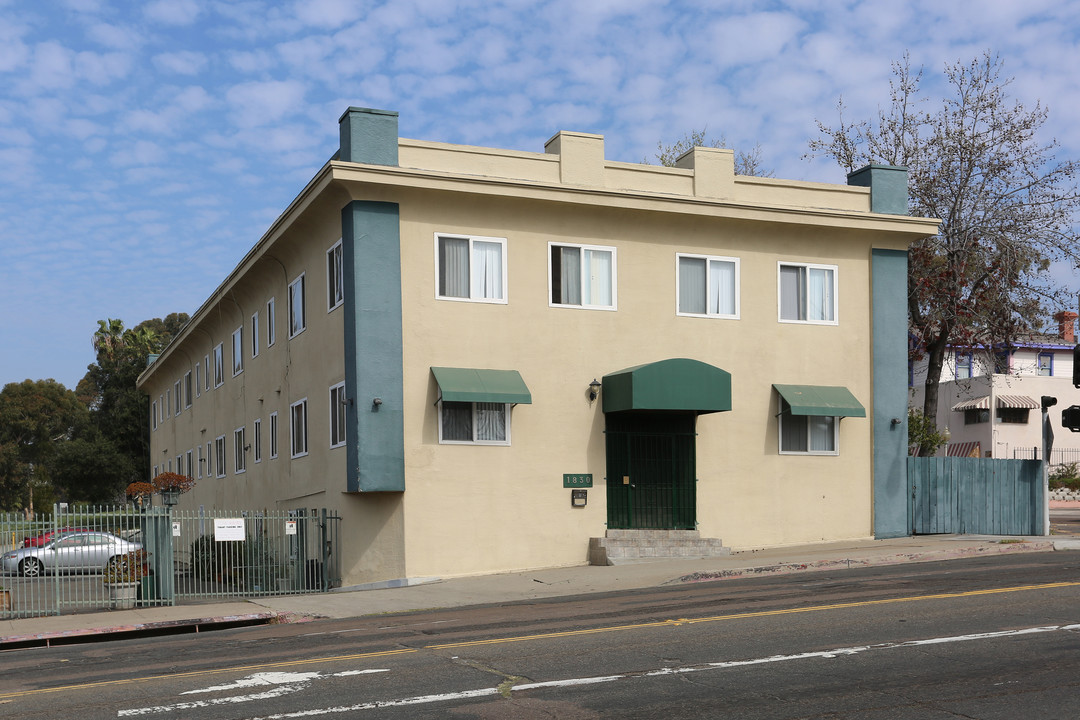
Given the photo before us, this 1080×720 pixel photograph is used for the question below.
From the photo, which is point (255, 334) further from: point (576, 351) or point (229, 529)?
point (576, 351)

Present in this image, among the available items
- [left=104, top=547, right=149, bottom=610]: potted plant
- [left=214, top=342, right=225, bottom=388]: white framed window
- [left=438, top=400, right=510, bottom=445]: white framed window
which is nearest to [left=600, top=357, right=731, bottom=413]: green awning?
[left=438, top=400, right=510, bottom=445]: white framed window

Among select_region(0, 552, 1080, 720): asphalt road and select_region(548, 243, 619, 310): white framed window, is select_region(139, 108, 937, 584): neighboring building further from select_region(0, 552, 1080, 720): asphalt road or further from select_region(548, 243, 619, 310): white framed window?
select_region(0, 552, 1080, 720): asphalt road

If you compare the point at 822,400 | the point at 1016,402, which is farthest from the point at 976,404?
the point at 822,400

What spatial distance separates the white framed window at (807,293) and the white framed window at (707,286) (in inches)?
44.3

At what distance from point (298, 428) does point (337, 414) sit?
3.58 metres

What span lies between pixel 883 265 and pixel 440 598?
43.4 feet

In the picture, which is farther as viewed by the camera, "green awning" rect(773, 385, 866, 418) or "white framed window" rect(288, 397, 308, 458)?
"white framed window" rect(288, 397, 308, 458)

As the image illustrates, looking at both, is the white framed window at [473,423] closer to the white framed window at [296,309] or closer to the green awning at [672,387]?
the green awning at [672,387]

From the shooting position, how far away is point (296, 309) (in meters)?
25.3

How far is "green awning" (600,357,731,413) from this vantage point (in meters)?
21.1

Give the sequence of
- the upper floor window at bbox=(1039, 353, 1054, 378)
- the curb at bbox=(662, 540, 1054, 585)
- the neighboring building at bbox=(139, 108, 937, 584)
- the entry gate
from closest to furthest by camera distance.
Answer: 1. the curb at bbox=(662, 540, 1054, 585)
2. the entry gate
3. the neighboring building at bbox=(139, 108, 937, 584)
4. the upper floor window at bbox=(1039, 353, 1054, 378)

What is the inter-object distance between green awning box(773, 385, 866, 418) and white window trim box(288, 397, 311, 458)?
34.0 ft

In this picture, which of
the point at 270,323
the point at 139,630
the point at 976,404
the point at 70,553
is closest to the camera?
the point at 139,630

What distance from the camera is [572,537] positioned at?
21.7 metres
